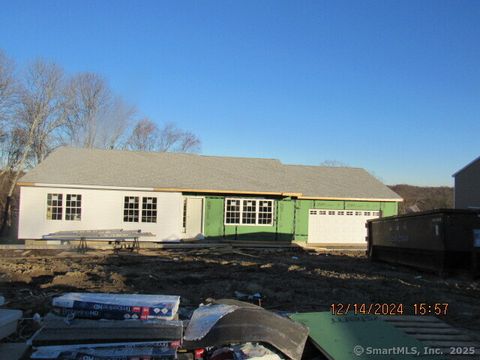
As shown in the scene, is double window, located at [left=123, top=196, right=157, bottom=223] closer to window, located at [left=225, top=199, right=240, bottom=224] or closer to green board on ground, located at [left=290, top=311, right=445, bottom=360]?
window, located at [left=225, top=199, right=240, bottom=224]

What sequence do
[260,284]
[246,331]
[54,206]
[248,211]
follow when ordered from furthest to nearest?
[248,211], [54,206], [260,284], [246,331]

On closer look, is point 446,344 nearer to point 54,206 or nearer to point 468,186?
point 54,206

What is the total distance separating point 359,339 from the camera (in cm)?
545

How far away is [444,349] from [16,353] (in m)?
4.66

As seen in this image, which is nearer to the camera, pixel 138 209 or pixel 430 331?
pixel 430 331

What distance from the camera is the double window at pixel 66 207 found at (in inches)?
935

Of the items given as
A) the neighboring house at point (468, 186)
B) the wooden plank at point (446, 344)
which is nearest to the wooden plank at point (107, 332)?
the wooden plank at point (446, 344)

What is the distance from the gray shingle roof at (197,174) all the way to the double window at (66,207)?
74cm

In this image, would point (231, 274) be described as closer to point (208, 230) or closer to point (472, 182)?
point (208, 230)

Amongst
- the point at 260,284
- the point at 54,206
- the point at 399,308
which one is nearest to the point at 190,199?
the point at 54,206

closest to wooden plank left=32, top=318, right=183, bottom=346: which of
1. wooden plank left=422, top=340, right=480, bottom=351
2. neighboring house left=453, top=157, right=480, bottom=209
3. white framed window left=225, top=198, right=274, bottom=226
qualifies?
wooden plank left=422, top=340, right=480, bottom=351

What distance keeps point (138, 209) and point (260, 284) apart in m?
14.7

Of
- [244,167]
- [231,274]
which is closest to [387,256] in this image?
[231,274]

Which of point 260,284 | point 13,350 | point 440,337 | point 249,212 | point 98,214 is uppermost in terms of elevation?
point 249,212
